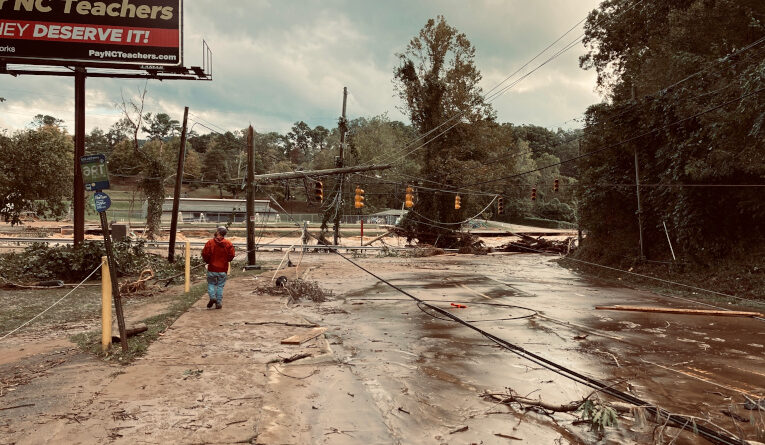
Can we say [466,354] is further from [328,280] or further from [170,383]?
[328,280]

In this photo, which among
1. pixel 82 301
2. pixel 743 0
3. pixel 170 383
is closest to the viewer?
pixel 170 383

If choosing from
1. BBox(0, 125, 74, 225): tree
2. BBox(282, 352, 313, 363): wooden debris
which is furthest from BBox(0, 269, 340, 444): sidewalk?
BBox(0, 125, 74, 225): tree

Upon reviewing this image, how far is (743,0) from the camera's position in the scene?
16953 millimetres

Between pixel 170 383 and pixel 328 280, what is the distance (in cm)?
1345

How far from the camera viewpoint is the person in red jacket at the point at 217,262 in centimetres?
1165

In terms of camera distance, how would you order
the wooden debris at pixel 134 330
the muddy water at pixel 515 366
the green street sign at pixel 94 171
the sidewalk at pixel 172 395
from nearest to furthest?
the sidewalk at pixel 172 395 → the muddy water at pixel 515 366 → the green street sign at pixel 94 171 → the wooden debris at pixel 134 330

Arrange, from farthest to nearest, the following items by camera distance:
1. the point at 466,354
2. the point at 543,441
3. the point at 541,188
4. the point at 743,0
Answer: the point at 541,188
the point at 743,0
the point at 466,354
the point at 543,441

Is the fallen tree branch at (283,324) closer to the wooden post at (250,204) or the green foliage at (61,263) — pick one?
the green foliage at (61,263)

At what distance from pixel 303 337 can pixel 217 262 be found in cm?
392

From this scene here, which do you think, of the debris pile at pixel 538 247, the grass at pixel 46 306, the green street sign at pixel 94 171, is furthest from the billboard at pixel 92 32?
the debris pile at pixel 538 247

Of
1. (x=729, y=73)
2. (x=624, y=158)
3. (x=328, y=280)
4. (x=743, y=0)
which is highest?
(x=743, y=0)

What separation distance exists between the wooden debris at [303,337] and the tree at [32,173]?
3101 centimetres

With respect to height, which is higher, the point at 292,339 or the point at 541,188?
the point at 541,188

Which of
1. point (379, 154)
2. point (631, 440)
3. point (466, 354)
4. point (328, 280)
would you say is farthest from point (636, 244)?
point (379, 154)
